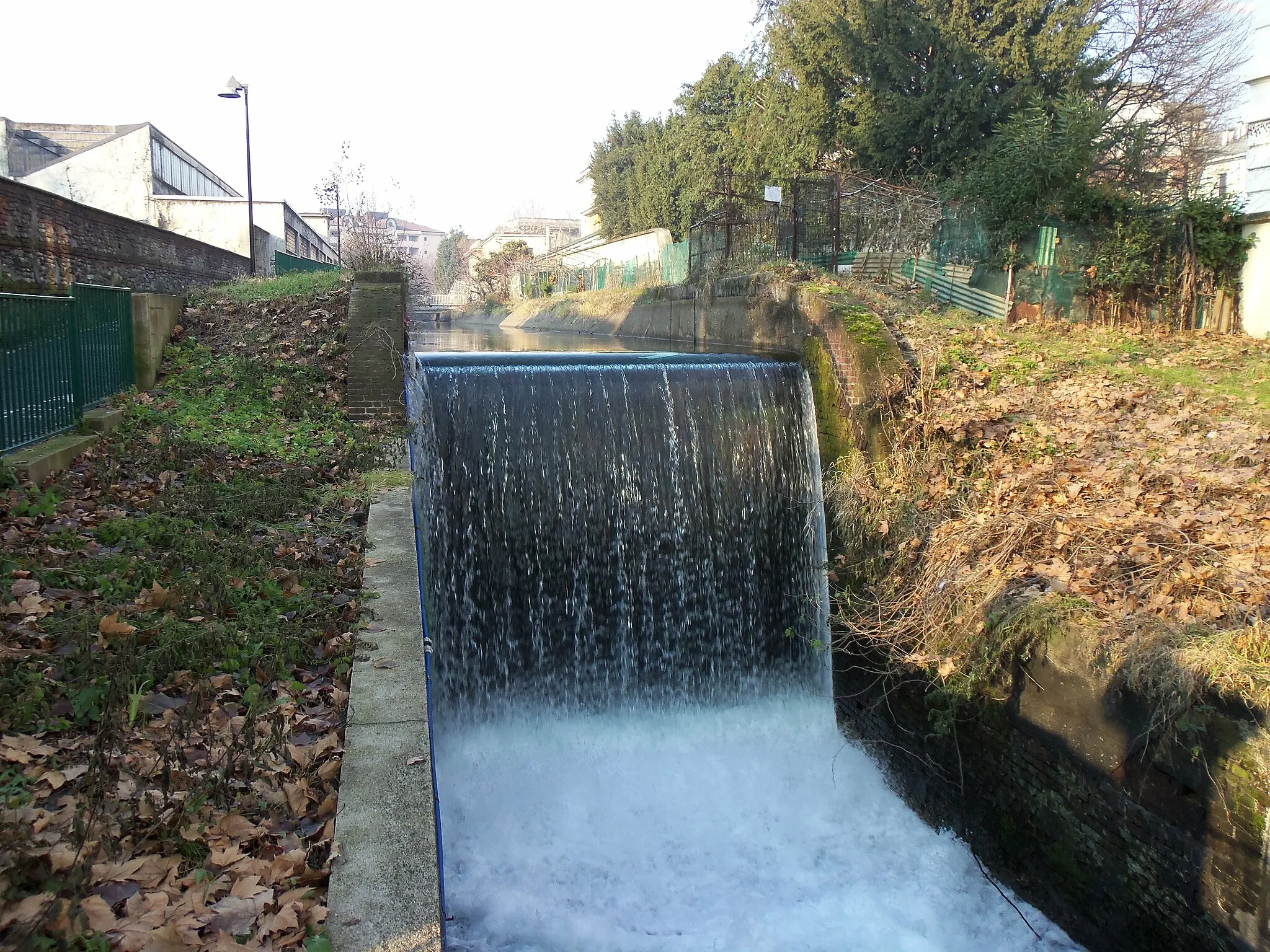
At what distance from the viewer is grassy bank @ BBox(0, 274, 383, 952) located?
9.29 ft

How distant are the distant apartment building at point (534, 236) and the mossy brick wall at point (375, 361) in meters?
48.1

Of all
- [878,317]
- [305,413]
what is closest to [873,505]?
[878,317]

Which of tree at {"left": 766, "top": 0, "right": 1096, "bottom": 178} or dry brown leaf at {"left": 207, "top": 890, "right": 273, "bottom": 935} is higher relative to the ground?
tree at {"left": 766, "top": 0, "right": 1096, "bottom": 178}

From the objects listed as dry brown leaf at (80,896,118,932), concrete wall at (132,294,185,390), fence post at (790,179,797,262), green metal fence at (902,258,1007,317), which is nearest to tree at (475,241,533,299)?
fence post at (790,179,797,262)

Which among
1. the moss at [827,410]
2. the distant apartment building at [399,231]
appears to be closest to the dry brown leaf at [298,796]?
the moss at [827,410]

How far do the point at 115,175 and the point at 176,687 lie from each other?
116ft

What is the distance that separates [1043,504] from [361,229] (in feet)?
88.4

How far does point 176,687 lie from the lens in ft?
13.8

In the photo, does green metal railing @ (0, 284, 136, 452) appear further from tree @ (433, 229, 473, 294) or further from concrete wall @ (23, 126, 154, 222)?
tree @ (433, 229, 473, 294)

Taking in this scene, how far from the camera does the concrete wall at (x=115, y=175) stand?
3197 centimetres

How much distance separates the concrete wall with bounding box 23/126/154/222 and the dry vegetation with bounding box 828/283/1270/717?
3248 centimetres

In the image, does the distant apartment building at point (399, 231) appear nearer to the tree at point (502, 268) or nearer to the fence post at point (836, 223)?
the tree at point (502, 268)

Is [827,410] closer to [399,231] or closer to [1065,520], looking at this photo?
[1065,520]

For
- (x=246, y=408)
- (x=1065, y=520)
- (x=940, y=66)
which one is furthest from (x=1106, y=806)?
→ (x=940, y=66)
